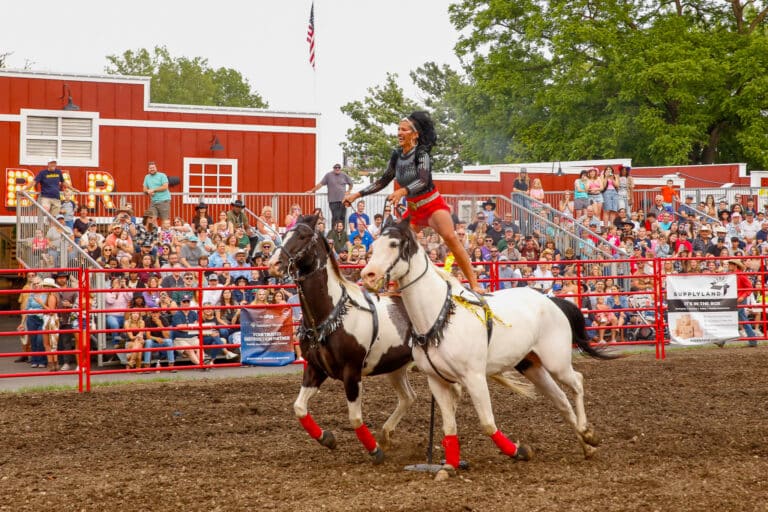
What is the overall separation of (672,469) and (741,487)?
0.74 metres

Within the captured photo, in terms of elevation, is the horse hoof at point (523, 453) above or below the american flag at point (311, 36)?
below

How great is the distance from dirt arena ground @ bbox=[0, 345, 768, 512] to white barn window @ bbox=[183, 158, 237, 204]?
41.2 ft

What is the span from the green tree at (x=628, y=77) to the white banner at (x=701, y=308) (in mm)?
22505

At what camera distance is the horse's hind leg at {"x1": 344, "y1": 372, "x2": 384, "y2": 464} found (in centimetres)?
791

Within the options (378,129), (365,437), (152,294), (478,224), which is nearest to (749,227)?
(478,224)

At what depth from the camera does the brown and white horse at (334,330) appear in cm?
798

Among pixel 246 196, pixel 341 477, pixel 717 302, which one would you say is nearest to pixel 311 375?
pixel 341 477

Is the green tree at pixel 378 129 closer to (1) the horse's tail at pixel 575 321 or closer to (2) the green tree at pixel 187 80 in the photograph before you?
(2) the green tree at pixel 187 80

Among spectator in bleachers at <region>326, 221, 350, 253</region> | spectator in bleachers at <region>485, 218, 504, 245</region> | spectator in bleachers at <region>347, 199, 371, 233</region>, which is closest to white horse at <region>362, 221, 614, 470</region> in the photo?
spectator in bleachers at <region>326, 221, 350, 253</region>

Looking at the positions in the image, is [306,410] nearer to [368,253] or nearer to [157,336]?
[157,336]

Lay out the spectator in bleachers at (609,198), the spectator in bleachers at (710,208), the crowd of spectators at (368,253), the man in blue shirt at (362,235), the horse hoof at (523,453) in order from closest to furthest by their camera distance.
A: the horse hoof at (523,453)
the crowd of spectators at (368,253)
the man in blue shirt at (362,235)
the spectator in bleachers at (609,198)
the spectator in bleachers at (710,208)

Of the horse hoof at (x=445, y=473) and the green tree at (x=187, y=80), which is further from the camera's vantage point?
the green tree at (x=187, y=80)

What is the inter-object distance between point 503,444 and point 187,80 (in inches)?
3027

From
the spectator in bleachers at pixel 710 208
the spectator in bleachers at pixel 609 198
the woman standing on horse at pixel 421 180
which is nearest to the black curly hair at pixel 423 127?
the woman standing on horse at pixel 421 180
